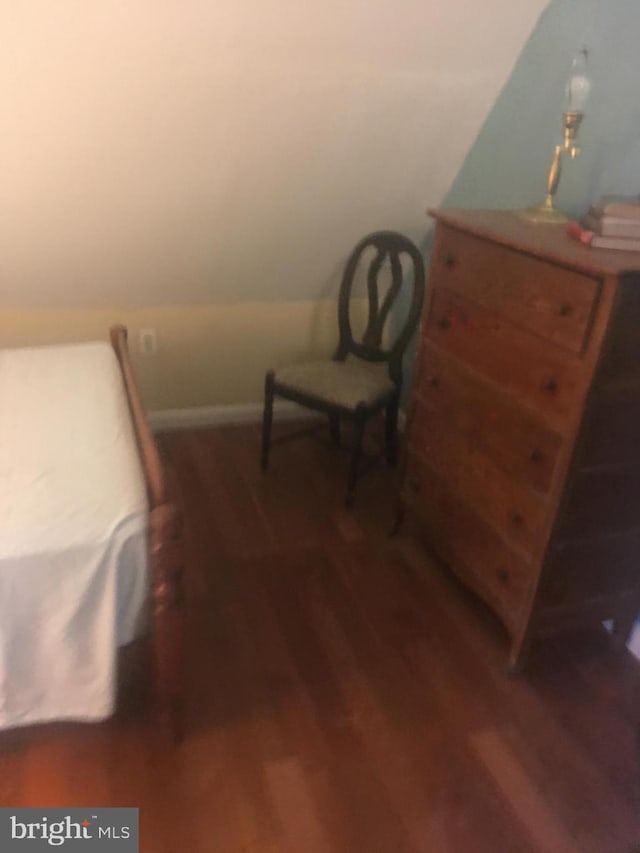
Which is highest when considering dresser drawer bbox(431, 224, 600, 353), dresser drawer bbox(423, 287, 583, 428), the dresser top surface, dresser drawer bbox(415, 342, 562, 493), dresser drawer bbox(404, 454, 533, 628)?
the dresser top surface

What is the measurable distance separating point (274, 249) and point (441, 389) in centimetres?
110

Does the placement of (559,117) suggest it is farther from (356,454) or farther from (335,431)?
(335,431)

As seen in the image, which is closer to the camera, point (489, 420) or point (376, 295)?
point (489, 420)

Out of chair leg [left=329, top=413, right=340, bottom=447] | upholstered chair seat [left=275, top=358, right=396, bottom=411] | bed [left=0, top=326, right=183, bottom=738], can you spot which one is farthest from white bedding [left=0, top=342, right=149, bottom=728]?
chair leg [left=329, top=413, right=340, bottom=447]

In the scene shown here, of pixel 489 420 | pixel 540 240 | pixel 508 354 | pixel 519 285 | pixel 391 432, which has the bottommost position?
pixel 391 432

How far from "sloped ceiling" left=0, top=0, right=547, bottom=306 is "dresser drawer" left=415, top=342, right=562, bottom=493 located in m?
0.83

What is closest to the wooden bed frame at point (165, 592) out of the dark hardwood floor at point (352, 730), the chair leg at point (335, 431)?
the dark hardwood floor at point (352, 730)

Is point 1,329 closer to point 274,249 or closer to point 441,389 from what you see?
point 274,249

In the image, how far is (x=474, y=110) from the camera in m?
2.50

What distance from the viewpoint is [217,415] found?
3465 mm

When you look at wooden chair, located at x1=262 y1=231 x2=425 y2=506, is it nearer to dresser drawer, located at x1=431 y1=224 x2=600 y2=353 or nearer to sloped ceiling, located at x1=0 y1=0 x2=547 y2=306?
sloped ceiling, located at x1=0 y1=0 x2=547 y2=306

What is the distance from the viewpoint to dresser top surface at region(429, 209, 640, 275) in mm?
1638

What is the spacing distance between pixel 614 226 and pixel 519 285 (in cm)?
27

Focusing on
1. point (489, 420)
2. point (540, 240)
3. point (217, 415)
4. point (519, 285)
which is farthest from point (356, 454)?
point (540, 240)
